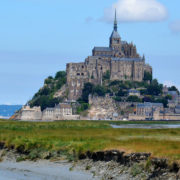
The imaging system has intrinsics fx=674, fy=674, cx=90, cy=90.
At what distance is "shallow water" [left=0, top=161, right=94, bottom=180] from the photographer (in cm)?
4053

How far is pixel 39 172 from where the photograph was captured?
4334 centimetres

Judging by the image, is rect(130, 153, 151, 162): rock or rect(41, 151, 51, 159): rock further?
rect(41, 151, 51, 159): rock

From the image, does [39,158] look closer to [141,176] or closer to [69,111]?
[141,176]

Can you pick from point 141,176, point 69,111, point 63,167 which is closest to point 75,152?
point 63,167

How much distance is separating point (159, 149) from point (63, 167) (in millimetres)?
6765

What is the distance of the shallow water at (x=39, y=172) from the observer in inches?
1596

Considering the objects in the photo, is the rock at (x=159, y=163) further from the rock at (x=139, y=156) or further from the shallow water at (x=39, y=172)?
the shallow water at (x=39, y=172)

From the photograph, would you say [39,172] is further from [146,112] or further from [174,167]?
[146,112]

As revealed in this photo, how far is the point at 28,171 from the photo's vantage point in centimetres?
4425

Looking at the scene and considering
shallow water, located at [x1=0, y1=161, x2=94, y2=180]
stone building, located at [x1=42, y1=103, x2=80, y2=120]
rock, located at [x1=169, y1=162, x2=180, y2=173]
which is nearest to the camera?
rock, located at [x1=169, y1=162, x2=180, y2=173]

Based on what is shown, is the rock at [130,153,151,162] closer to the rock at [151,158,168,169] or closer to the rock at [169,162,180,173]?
the rock at [151,158,168,169]

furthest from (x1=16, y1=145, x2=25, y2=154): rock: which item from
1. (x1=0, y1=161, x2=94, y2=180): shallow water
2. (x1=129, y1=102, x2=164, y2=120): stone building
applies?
(x1=129, y1=102, x2=164, y2=120): stone building

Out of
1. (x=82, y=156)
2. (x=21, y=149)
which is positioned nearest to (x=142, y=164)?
(x=82, y=156)

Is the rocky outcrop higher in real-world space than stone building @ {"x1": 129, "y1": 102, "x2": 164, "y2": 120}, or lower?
→ lower
